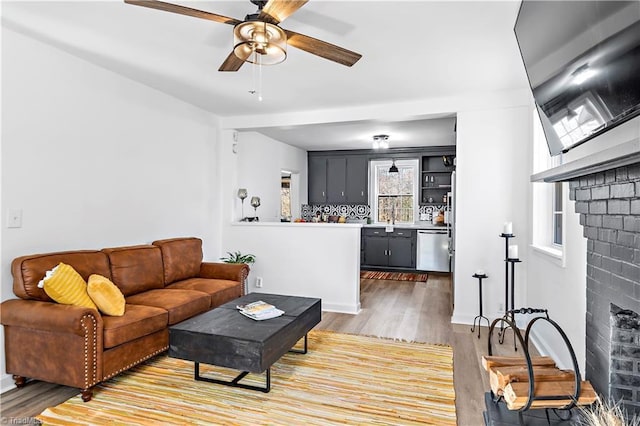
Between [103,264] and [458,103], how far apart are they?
3.81 m

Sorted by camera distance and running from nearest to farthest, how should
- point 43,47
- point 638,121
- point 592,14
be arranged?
point 592,14 → point 638,121 → point 43,47

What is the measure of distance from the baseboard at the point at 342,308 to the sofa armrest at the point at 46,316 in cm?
284

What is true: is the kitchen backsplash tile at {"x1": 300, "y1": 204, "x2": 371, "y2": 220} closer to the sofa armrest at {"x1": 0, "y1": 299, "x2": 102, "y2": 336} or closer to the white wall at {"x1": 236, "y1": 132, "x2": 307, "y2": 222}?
the white wall at {"x1": 236, "y1": 132, "x2": 307, "y2": 222}

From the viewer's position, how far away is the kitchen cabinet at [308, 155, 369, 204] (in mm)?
8195

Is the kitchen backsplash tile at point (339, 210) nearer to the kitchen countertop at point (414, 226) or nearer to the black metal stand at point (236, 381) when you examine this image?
the kitchen countertop at point (414, 226)

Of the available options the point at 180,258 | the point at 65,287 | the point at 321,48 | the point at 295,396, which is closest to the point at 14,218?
the point at 65,287

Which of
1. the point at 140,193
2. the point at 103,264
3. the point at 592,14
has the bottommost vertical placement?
the point at 103,264

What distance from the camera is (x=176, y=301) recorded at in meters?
3.22

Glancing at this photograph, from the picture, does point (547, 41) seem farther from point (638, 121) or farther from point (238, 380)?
point (238, 380)

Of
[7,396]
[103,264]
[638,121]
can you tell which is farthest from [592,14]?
[7,396]

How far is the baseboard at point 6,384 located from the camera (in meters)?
2.66

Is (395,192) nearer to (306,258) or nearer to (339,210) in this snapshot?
(339,210)

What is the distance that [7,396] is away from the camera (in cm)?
260

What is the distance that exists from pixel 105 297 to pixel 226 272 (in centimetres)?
161
